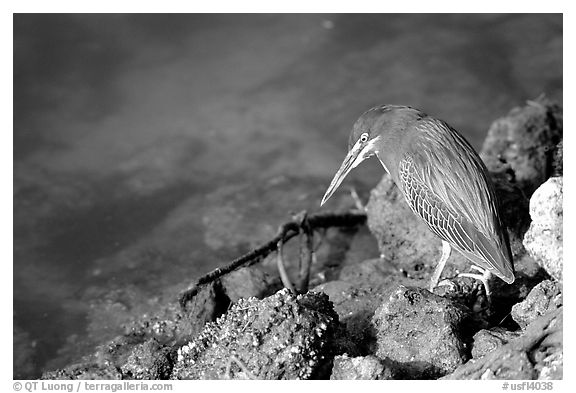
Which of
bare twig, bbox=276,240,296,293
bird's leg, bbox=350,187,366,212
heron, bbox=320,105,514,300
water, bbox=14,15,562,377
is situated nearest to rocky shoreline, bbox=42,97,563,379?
bare twig, bbox=276,240,296,293

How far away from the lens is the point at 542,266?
200 inches

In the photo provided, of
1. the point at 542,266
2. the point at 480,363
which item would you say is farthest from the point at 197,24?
the point at 480,363

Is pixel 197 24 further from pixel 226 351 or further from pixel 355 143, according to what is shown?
pixel 226 351

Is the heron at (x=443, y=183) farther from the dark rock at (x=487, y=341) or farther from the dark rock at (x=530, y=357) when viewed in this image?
the dark rock at (x=530, y=357)

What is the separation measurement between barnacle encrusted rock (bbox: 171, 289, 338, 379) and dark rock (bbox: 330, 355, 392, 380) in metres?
0.13

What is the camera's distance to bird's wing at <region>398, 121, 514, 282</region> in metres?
5.01

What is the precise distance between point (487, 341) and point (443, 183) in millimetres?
1349

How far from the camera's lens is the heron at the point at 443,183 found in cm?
504

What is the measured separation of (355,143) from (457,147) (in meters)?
0.84

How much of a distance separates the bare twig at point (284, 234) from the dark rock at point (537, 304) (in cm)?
222

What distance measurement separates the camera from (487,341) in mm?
4312

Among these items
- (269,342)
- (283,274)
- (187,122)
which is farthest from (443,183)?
(187,122)

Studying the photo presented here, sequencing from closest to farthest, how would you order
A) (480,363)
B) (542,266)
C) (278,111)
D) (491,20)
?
1. (480,363)
2. (542,266)
3. (278,111)
4. (491,20)

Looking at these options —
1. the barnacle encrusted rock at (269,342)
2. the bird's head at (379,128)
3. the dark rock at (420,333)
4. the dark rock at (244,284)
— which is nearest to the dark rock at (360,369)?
the barnacle encrusted rock at (269,342)
